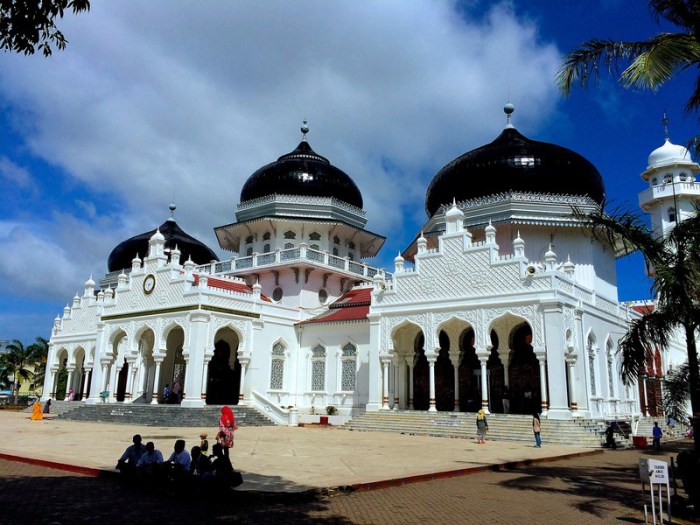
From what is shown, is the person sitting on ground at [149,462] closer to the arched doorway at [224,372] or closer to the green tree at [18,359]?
the arched doorway at [224,372]

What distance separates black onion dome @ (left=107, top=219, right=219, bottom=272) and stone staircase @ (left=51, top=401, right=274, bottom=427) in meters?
18.0

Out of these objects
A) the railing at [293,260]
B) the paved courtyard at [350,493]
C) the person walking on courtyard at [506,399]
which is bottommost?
the paved courtyard at [350,493]

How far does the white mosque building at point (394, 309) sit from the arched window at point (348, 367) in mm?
70

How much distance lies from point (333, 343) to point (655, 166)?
2837 centimetres

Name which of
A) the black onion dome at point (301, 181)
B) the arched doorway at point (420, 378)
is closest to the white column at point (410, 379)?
the arched doorway at point (420, 378)

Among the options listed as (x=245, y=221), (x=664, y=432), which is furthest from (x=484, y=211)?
(x=245, y=221)

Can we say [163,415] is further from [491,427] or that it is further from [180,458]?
[180,458]

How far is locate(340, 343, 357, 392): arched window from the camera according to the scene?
2773 centimetres

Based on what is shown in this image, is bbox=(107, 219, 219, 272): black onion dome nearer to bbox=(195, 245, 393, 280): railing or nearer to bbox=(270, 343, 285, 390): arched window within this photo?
bbox=(195, 245, 393, 280): railing

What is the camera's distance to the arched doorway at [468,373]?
80.2ft

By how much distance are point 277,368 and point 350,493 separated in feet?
66.2

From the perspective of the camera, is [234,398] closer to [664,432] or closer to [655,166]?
[664,432]

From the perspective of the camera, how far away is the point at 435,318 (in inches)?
924

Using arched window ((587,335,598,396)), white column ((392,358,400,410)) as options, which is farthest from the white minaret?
white column ((392,358,400,410))
